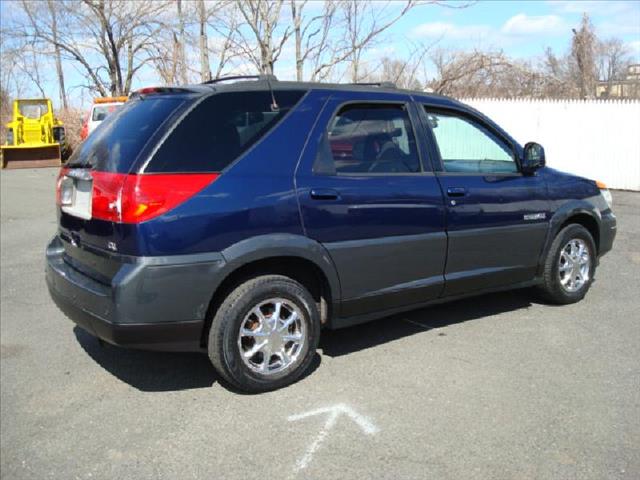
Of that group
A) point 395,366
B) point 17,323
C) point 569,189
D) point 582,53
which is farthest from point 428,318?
point 582,53

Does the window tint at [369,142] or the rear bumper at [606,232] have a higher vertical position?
the window tint at [369,142]

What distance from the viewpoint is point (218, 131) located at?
3.66 m

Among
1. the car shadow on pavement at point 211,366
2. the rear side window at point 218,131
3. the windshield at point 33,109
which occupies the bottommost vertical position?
the car shadow on pavement at point 211,366

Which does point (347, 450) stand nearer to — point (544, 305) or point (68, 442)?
point (68, 442)

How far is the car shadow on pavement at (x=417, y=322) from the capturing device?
469 cm

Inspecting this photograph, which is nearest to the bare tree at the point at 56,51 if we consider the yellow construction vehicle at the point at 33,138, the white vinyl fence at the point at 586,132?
the yellow construction vehicle at the point at 33,138

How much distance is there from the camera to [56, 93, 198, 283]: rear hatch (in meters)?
3.45

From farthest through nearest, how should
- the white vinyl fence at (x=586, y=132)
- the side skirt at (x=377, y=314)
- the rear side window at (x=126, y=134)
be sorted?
the white vinyl fence at (x=586, y=132), the side skirt at (x=377, y=314), the rear side window at (x=126, y=134)

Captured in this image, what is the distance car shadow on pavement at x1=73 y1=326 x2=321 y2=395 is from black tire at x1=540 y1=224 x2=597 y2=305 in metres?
2.24

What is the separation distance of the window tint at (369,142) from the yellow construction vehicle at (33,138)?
19.8m

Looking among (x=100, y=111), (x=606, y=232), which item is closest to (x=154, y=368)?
(x=606, y=232)

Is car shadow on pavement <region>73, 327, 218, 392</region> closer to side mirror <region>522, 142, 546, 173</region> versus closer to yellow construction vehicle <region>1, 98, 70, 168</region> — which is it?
side mirror <region>522, 142, 546, 173</region>

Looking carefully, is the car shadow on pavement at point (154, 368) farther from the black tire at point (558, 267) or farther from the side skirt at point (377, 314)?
the black tire at point (558, 267)

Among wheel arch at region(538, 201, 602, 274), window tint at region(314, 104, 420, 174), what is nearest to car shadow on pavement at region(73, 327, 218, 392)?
window tint at region(314, 104, 420, 174)
